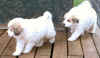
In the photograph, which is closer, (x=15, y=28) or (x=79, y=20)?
(x=15, y=28)

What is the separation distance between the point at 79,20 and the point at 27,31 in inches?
25.3

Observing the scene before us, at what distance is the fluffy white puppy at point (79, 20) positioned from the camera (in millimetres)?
1942

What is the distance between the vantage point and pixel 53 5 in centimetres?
246

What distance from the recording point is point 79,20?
6.53ft

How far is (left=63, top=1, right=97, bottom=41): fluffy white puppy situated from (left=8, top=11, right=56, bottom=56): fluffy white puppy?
0.23 metres

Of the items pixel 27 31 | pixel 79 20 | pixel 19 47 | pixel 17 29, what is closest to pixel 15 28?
pixel 17 29

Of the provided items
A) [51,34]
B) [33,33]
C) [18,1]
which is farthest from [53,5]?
[33,33]

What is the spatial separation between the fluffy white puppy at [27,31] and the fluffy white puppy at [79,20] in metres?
0.23

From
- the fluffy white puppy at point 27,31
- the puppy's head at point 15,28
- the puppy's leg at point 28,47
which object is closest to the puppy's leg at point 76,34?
the fluffy white puppy at point 27,31

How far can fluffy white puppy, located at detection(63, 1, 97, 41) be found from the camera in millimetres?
1942

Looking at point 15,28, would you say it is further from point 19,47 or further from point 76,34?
point 76,34

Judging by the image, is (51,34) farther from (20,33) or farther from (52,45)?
(20,33)

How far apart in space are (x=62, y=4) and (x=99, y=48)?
33.0 inches

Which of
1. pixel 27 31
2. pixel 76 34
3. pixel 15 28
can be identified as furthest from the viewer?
pixel 76 34
